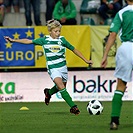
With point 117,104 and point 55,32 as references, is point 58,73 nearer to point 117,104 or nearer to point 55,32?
point 55,32

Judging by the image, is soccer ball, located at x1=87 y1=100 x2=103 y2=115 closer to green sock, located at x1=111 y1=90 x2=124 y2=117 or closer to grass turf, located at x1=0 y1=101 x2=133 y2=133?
grass turf, located at x1=0 y1=101 x2=133 y2=133

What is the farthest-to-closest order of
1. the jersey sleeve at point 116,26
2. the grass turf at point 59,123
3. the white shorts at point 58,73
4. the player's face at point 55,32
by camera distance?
1. the white shorts at point 58,73
2. the player's face at point 55,32
3. the grass turf at point 59,123
4. the jersey sleeve at point 116,26

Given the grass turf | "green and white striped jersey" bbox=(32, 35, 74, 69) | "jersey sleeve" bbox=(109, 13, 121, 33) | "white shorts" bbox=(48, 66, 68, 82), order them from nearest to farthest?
"jersey sleeve" bbox=(109, 13, 121, 33)
the grass turf
"white shorts" bbox=(48, 66, 68, 82)
"green and white striped jersey" bbox=(32, 35, 74, 69)

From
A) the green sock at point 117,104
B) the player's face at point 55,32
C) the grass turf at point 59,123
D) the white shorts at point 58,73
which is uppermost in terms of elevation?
the player's face at point 55,32

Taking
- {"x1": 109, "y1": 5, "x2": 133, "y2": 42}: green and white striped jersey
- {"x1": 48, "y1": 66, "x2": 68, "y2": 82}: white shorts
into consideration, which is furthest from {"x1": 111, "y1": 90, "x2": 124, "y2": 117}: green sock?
{"x1": 48, "y1": 66, "x2": 68, "y2": 82}: white shorts

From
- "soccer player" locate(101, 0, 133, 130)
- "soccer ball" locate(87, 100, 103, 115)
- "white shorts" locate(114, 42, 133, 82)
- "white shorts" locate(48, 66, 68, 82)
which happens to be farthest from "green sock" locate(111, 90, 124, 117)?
"white shorts" locate(48, 66, 68, 82)

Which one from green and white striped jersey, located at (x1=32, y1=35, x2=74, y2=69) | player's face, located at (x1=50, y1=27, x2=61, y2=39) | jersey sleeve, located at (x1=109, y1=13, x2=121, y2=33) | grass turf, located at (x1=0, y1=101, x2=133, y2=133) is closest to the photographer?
jersey sleeve, located at (x1=109, y1=13, x2=121, y2=33)

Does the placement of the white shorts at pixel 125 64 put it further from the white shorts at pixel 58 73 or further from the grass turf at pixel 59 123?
the white shorts at pixel 58 73

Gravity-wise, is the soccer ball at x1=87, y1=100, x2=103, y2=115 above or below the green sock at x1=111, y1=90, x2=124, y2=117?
below

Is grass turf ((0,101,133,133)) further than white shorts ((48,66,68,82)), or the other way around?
white shorts ((48,66,68,82))

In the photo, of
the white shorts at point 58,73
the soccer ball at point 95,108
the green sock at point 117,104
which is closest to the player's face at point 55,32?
the white shorts at point 58,73

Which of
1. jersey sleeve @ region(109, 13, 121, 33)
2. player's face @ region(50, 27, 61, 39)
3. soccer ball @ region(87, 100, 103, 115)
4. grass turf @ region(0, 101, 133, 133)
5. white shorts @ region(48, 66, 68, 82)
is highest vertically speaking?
jersey sleeve @ region(109, 13, 121, 33)

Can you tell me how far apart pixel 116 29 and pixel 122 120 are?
253cm

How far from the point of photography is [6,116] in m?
12.9
